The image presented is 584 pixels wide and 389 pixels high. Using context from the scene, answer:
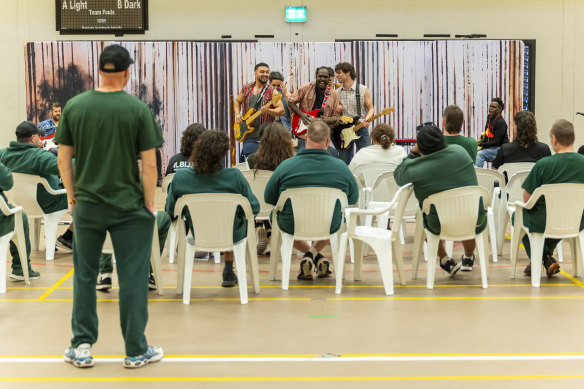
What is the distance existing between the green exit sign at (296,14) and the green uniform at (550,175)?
25.4 ft

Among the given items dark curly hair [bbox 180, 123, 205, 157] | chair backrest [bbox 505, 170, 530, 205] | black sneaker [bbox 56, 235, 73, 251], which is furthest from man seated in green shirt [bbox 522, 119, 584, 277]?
black sneaker [bbox 56, 235, 73, 251]

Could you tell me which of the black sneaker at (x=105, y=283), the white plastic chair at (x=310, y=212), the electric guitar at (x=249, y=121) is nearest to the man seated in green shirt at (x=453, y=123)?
the white plastic chair at (x=310, y=212)

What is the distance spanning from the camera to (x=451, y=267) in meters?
6.02

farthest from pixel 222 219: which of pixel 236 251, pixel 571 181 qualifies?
pixel 571 181

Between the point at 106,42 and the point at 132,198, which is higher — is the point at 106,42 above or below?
above

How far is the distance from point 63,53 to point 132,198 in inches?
382

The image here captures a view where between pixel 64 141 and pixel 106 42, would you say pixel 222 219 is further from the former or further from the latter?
pixel 106 42

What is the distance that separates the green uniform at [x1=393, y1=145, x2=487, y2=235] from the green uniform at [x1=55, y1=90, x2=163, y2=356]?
2.48 m

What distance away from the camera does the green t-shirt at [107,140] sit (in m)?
3.68

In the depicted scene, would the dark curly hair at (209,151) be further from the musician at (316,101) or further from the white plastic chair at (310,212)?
the musician at (316,101)

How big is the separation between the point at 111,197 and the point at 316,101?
19.7 ft

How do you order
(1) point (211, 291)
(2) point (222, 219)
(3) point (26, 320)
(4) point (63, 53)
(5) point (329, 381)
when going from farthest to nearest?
(4) point (63, 53)
(1) point (211, 291)
(2) point (222, 219)
(3) point (26, 320)
(5) point (329, 381)

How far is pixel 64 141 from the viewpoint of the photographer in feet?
12.3

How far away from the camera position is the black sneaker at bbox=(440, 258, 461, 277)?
5.99 metres
